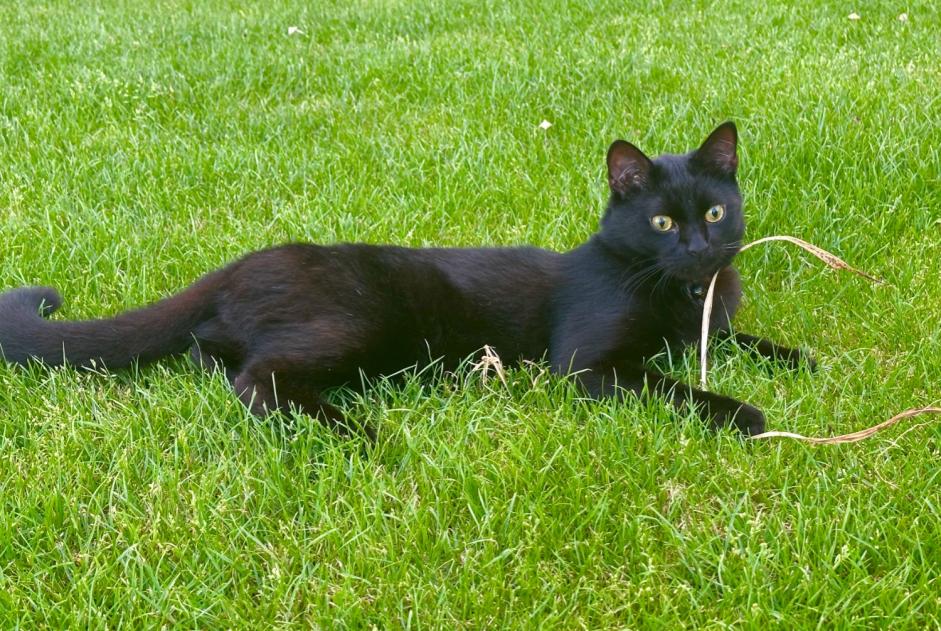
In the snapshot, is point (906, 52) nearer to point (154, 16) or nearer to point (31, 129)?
point (31, 129)

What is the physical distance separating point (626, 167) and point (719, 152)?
11.7 inches

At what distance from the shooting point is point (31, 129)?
4508 millimetres

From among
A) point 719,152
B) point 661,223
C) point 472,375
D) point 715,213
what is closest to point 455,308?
point 472,375

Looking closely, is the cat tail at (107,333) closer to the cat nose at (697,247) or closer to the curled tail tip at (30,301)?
the curled tail tip at (30,301)

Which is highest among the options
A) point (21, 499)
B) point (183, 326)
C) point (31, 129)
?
point (31, 129)

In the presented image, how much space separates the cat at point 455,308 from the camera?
262cm

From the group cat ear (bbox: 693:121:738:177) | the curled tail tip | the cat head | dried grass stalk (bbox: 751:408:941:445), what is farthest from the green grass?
cat ear (bbox: 693:121:738:177)

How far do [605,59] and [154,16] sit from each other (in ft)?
11.6

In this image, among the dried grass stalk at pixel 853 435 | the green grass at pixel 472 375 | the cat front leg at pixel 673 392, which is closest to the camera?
the green grass at pixel 472 375

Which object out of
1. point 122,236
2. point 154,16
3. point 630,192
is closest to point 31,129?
point 122,236

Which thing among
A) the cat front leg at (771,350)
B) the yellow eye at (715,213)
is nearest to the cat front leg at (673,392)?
the cat front leg at (771,350)

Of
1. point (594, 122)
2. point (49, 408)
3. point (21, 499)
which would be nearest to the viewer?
point (21, 499)

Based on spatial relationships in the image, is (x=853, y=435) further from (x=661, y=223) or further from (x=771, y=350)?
(x=661, y=223)

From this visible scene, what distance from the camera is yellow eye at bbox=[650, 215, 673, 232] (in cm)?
277
